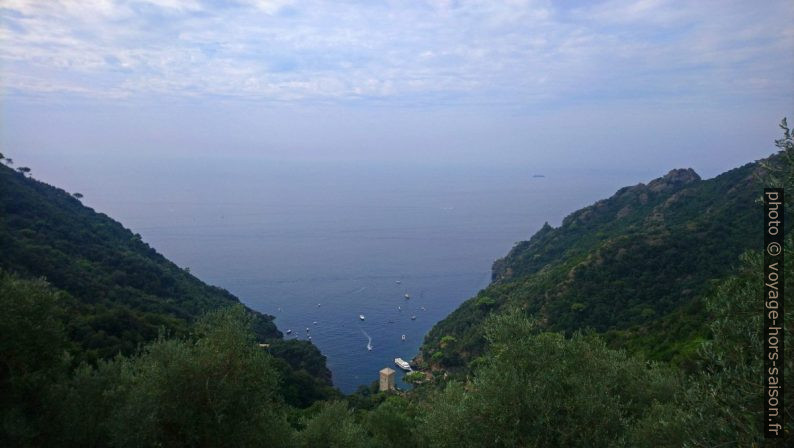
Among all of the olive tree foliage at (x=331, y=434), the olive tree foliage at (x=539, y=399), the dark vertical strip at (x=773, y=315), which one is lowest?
the olive tree foliage at (x=331, y=434)

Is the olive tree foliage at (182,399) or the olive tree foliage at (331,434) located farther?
the olive tree foliage at (331,434)

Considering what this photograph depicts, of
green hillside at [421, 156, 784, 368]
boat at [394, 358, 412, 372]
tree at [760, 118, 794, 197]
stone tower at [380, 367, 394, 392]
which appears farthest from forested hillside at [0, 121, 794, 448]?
boat at [394, 358, 412, 372]

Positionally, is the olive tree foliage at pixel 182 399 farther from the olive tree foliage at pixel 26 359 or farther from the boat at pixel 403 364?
the boat at pixel 403 364

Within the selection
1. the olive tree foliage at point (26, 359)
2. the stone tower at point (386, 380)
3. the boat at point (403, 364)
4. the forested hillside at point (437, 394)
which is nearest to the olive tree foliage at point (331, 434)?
the forested hillside at point (437, 394)

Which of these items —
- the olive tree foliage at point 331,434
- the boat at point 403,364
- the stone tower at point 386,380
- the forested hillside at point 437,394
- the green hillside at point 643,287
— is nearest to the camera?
the forested hillside at point 437,394

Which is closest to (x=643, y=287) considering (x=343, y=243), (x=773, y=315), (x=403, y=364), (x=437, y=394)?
(x=403, y=364)

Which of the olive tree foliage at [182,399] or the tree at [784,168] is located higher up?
the tree at [784,168]

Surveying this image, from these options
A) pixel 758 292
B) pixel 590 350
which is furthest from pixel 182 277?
pixel 758 292

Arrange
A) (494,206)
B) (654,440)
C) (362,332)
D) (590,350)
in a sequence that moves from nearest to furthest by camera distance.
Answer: (654,440) < (590,350) < (362,332) < (494,206)

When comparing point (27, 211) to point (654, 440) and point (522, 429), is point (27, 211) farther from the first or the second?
point (654, 440)
